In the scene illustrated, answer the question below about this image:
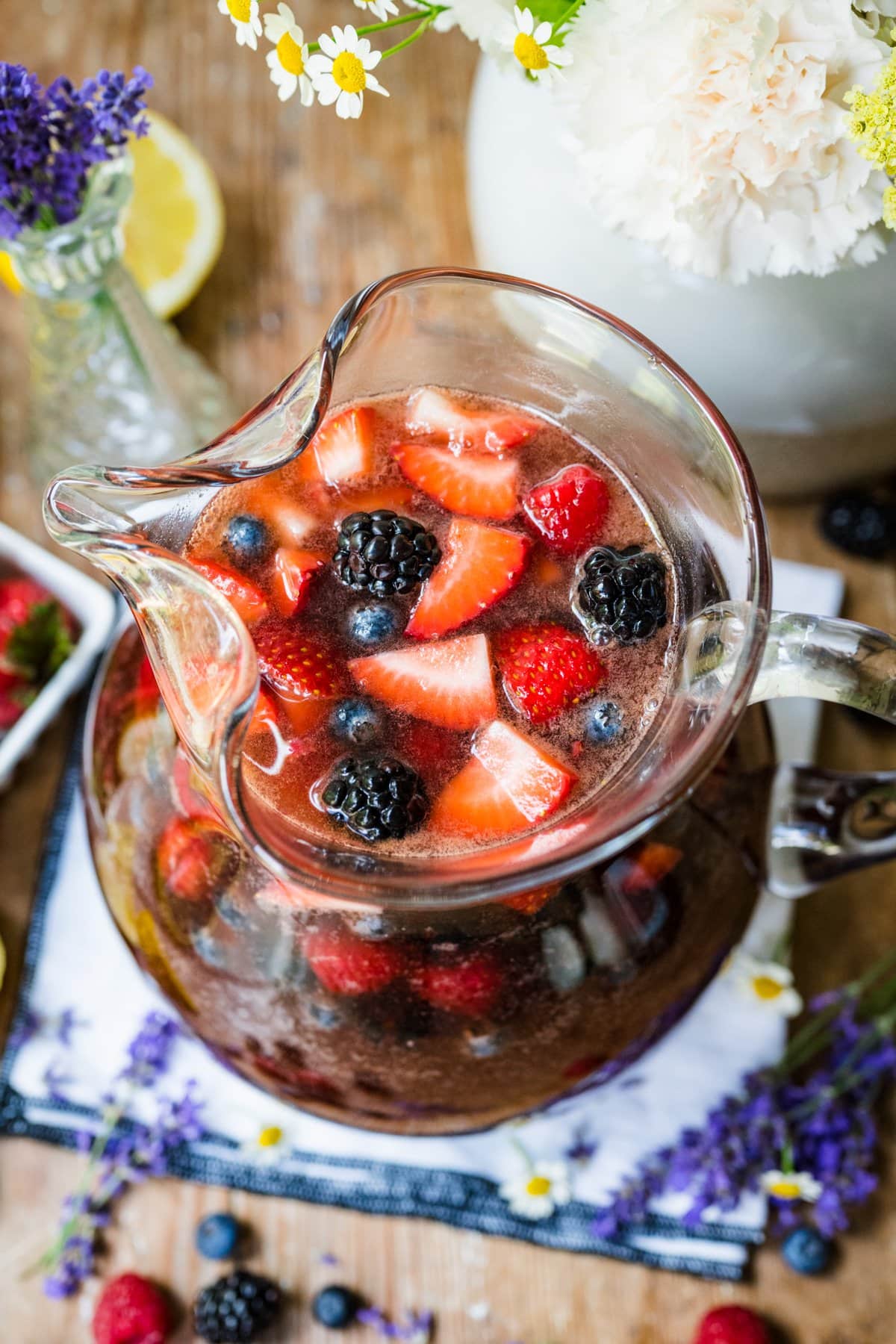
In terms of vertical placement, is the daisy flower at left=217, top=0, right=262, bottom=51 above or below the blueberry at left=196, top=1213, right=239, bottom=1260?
above

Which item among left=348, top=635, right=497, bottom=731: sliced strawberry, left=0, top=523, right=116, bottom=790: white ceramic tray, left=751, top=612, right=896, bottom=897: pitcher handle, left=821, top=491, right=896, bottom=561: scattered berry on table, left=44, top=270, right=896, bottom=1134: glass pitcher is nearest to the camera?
left=44, top=270, right=896, bottom=1134: glass pitcher

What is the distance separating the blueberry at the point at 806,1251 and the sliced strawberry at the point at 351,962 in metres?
0.65

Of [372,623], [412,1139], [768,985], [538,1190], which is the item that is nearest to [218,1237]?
[412,1139]

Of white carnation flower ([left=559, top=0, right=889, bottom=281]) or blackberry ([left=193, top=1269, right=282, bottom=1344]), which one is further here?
blackberry ([left=193, top=1269, right=282, bottom=1344])

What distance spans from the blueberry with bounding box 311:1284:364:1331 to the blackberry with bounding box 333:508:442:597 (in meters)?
0.78

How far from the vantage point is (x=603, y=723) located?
1006 millimetres

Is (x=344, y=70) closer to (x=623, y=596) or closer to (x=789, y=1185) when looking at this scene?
(x=623, y=596)

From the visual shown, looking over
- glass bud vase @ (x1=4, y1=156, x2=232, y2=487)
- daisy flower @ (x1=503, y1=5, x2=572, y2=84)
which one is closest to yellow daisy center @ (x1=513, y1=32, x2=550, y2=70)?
daisy flower @ (x1=503, y1=5, x2=572, y2=84)

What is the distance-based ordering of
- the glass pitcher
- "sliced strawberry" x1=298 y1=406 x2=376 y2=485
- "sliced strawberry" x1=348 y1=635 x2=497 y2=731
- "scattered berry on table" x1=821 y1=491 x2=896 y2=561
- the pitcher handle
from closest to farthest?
the glass pitcher, "sliced strawberry" x1=348 y1=635 x2=497 y2=731, "sliced strawberry" x1=298 y1=406 x2=376 y2=485, the pitcher handle, "scattered berry on table" x1=821 y1=491 x2=896 y2=561

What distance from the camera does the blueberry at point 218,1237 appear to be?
1392mm

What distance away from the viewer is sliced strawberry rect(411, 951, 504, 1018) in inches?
40.4

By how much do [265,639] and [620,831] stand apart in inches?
12.8

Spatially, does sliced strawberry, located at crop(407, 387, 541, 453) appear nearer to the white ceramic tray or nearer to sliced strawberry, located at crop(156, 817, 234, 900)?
sliced strawberry, located at crop(156, 817, 234, 900)

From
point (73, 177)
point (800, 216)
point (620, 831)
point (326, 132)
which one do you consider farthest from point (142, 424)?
point (620, 831)
